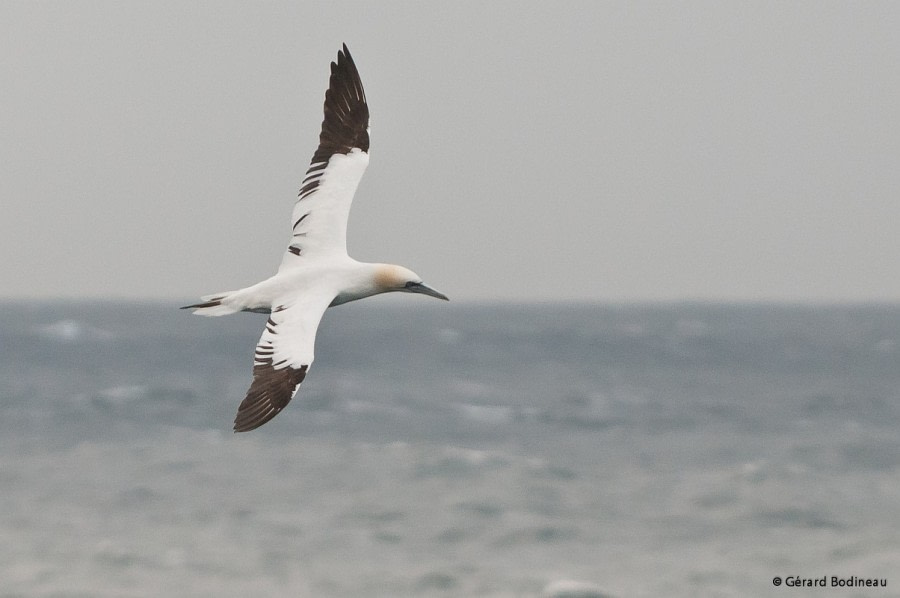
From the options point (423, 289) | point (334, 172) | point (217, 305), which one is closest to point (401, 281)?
point (423, 289)

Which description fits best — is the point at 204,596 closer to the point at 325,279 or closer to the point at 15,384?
the point at 325,279

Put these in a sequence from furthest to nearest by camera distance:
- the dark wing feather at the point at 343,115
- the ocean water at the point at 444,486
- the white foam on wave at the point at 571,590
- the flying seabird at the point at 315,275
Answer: the ocean water at the point at 444,486, the white foam on wave at the point at 571,590, the dark wing feather at the point at 343,115, the flying seabird at the point at 315,275

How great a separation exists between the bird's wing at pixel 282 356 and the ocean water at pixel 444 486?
1070 mm

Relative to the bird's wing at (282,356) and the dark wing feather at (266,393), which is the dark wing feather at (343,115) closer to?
the bird's wing at (282,356)

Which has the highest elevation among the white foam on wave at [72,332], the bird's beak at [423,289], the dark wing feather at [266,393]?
the white foam on wave at [72,332]

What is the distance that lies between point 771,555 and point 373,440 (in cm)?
1912

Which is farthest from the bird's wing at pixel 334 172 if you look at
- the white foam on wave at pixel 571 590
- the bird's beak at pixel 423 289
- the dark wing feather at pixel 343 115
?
the white foam on wave at pixel 571 590

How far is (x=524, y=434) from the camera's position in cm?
4969

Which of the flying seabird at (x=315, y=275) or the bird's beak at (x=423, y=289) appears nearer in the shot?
the flying seabird at (x=315, y=275)

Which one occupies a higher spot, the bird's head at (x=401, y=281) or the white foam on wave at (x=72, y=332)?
the white foam on wave at (x=72, y=332)

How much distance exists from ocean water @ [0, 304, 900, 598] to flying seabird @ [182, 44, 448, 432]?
2.80 ft

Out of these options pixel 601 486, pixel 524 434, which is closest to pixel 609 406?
pixel 524 434

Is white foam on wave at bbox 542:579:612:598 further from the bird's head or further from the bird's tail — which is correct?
the bird's tail

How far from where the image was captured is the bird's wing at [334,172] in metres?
12.5
